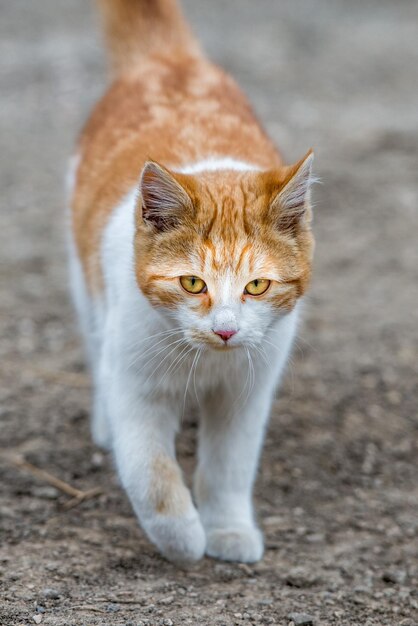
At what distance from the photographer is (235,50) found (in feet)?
32.7

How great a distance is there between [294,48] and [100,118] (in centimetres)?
652

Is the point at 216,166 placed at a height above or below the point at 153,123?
below

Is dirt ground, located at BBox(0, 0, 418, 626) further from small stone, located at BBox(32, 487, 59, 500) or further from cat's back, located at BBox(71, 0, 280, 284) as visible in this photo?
cat's back, located at BBox(71, 0, 280, 284)

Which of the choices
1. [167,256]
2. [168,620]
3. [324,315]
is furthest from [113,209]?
[324,315]

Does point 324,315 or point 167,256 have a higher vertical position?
point 167,256

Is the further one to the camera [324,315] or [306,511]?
[324,315]

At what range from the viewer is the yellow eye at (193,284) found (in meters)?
2.76

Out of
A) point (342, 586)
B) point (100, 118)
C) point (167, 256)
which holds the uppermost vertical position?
point (100, 118)

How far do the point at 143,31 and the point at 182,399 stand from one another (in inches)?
84.5

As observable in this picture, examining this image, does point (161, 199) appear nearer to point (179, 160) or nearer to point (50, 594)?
point (179, 160)

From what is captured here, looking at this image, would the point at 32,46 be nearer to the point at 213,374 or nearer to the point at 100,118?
the point at 100,118

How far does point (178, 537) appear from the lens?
315cm

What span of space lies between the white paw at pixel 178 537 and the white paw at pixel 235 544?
0.22m

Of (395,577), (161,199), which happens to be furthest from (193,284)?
(395,577)
